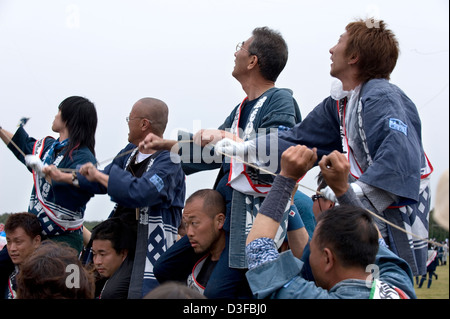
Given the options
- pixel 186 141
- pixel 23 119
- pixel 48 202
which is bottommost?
pixel 48 202

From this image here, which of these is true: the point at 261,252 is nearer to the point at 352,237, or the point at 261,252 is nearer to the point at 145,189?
the point at 352,237

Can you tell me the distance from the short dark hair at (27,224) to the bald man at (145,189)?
15.1 inches

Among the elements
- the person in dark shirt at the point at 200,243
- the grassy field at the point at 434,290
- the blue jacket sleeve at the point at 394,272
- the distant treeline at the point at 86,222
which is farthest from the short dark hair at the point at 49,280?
the grassy field at the point at 434,290

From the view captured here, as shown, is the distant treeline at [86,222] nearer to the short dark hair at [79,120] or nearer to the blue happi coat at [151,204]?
the short dark hair at [79,120]

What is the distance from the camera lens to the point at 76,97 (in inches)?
145

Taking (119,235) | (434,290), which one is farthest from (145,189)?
(434,290)

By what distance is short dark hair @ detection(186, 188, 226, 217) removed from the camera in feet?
9.85

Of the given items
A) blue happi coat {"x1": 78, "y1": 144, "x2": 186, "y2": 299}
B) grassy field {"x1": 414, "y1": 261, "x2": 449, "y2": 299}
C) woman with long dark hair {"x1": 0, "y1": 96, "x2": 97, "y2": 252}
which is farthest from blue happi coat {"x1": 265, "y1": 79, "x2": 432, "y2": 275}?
grassy field {"x1": 414, "y1": 261, "x2": 449, "y2": 299}

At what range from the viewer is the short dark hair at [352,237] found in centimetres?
195

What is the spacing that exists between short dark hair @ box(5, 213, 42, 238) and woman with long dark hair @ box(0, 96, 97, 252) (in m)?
0.03

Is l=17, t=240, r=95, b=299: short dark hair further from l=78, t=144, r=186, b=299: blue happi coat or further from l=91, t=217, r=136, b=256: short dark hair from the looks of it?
l=91, t=217, r=136, b=256: short dark hair
